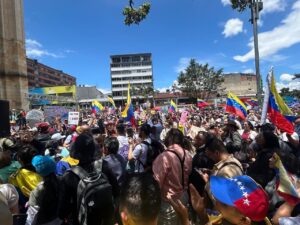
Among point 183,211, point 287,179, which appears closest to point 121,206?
point 183,211

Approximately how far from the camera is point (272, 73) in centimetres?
548

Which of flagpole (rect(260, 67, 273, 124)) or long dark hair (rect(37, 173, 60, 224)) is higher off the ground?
flagpole (rect(260, 67, 273, 124))

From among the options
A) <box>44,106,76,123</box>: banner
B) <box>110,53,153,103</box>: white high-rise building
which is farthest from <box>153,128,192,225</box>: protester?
<box>110,53,153,103</box>: white high-rise building

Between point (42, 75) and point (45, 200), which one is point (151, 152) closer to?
point (45, 200)

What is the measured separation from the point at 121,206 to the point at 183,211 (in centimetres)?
77

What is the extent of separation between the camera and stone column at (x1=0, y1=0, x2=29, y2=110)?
28.0 m

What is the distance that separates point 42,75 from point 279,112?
127 meters

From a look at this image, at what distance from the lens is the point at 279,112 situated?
5.27 meters

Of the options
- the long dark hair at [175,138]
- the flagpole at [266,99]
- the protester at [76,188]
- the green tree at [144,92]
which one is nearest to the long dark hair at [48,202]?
the protester at [76,188]

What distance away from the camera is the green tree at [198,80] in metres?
51.1

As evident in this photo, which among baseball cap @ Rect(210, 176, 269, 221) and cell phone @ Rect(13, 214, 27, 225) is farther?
cell phone @ Rect(13, 214, 27, 225)

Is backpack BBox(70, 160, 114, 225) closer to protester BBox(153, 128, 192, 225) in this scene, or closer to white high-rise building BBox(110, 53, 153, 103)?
protester BBox(153, 128, 192, 225)

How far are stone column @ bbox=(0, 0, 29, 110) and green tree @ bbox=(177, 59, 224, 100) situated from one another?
3007cm

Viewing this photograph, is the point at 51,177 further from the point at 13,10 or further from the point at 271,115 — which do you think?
the point at 13,10
